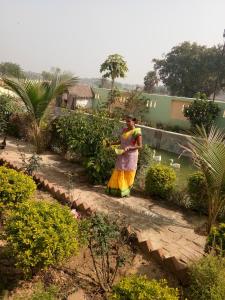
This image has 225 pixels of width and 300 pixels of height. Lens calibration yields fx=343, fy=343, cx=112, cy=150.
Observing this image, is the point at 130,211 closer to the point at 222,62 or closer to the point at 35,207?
the point at 35,207

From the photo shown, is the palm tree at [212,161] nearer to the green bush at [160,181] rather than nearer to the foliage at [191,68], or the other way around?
the green bush at [160,181]

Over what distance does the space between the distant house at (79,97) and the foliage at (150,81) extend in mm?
14251

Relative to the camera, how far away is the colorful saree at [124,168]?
6.09m

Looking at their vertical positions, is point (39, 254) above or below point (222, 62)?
below

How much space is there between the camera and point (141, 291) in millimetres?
2475

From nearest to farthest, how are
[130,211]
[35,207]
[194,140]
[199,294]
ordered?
1. [199,294]
2. [35,207]
3. [194,140]
4. [130,211]

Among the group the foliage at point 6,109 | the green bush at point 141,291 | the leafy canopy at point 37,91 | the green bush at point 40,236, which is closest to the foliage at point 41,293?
the green bush at point 40,236

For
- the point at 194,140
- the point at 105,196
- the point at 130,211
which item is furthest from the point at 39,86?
the point at 194,140

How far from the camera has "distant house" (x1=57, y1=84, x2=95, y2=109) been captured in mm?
27312

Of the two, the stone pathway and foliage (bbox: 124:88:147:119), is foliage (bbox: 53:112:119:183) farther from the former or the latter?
foliage (bbox: 124:88:147:119)

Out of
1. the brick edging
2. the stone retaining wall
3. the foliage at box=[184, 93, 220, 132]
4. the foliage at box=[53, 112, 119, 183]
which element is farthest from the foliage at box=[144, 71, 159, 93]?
the brick edging

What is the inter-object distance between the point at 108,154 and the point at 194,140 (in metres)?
2.40

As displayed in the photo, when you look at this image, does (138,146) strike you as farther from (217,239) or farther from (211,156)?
(217,239)

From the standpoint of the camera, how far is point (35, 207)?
3385mm
